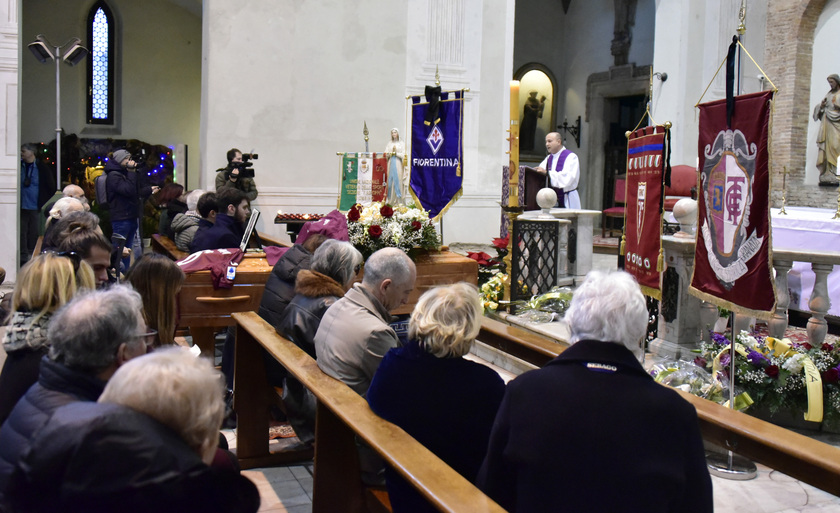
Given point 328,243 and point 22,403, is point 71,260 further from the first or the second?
point 328,243

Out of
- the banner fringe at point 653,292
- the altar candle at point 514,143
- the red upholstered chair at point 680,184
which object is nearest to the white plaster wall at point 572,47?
the red upholstered chair at point 680,184

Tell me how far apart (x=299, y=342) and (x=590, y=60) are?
581 inches

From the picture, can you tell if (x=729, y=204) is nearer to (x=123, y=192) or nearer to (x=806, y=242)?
(x=806, y=242)

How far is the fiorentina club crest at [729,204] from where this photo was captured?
3883 mm

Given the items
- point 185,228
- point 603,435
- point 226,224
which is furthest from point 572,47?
point 603,435

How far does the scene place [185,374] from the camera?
157 centimetres

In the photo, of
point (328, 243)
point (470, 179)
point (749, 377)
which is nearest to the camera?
point (328, 243)

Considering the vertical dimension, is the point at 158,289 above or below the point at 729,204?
below

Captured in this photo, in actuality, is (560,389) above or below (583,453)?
above

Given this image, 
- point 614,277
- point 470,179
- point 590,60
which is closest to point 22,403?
point 614,277

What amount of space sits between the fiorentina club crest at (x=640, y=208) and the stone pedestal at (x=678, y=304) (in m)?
0.25

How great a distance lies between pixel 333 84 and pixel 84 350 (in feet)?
31.6

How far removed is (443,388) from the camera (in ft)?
7.79

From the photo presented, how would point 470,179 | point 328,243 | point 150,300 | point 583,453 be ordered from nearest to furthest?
point 583,453 < point 150,300 < point 328,243 < point 470,179
